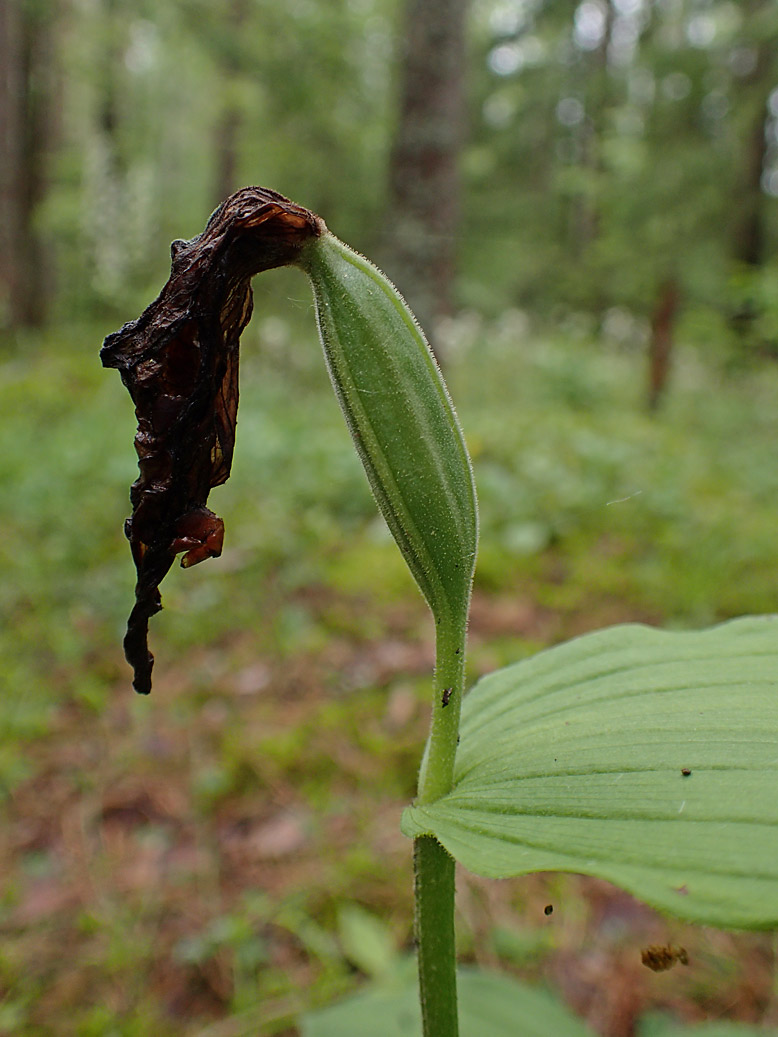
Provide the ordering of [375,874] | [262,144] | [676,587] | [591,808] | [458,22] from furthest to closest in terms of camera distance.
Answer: [262,144]
[458,22]
[676,587]
[375,874]
[591,808]

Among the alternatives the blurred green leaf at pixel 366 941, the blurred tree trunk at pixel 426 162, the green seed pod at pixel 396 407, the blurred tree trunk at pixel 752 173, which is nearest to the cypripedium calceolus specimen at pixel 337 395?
the green seed pod at pixel 396 407

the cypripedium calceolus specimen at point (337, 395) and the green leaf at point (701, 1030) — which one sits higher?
the cypripedium calceolus specimen at point (337, 395)

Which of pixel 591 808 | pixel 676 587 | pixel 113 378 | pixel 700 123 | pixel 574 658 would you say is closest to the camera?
pixel 591 808

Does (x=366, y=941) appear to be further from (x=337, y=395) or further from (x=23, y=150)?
(x=23, y=150)

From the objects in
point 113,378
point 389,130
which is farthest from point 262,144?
point 113,378

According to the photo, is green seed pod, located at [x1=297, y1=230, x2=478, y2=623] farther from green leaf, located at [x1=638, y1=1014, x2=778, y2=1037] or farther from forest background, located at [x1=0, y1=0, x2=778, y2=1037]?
forest background, located at [x1=0, y1=0, x2=778, y2=1037]

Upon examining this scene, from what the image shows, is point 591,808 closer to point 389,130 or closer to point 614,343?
point 389,130

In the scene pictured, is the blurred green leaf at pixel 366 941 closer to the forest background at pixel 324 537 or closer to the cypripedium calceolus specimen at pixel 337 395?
the forest background at pixel 324 537
